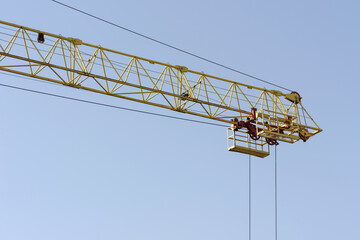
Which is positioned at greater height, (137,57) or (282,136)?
(137,57)

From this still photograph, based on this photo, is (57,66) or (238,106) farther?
(238,106)

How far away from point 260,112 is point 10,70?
47.2 feet

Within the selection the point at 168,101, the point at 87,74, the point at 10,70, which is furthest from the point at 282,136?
the point at 10,70

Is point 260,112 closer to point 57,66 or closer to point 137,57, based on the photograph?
point 137,57

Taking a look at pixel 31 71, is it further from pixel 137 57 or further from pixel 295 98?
pixel 295 98

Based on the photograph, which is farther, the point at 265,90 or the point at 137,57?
the point at 265,90

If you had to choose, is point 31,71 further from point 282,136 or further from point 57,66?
point 282,136

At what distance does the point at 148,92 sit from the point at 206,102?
385cm

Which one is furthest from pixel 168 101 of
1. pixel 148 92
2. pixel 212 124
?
pixel 212 124

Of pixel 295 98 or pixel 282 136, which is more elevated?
pixel 295 98

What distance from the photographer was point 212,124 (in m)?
51.3

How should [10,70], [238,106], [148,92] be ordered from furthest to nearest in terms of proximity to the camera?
1. [238,106]
2. [148,92]
3. [10,70]

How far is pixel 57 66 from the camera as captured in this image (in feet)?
146

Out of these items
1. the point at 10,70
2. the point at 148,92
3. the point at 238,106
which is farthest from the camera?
the point at 238,106
